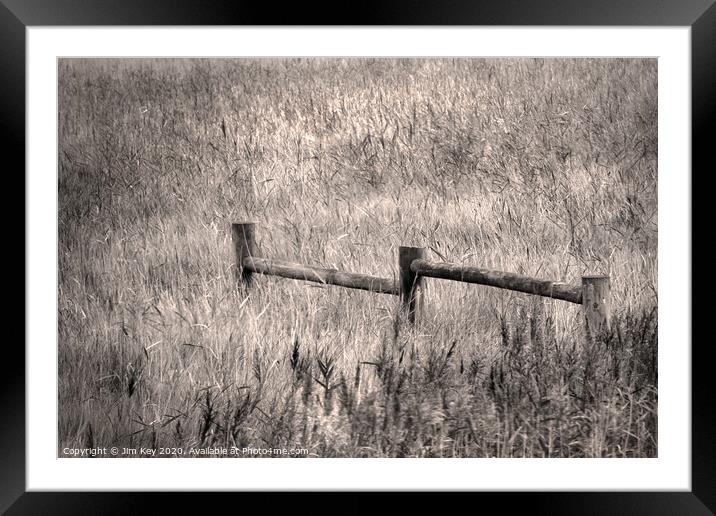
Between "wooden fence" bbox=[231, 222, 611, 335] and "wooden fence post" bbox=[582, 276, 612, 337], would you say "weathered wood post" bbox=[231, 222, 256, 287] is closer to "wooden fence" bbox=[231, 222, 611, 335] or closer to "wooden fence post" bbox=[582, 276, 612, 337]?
"wooden fence" bbox=[231, 222, 611, 335]

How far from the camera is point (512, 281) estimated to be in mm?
3436

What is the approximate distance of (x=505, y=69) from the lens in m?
6.33

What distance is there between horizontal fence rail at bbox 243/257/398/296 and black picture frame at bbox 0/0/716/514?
1.42 meters

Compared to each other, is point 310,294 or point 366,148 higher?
point 366,148

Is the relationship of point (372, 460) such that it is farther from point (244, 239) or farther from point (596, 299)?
point (244, 239)

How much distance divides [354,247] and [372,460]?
2.13 metres

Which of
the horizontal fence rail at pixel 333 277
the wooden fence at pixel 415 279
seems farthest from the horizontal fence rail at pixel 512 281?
the horizontal fence rail at pixel 333 277

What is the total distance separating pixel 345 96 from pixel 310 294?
2.17m

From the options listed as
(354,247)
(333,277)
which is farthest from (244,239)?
(333,277)

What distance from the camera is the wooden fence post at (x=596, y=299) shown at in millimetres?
3318

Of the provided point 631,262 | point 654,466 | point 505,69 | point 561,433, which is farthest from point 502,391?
point 505,69
